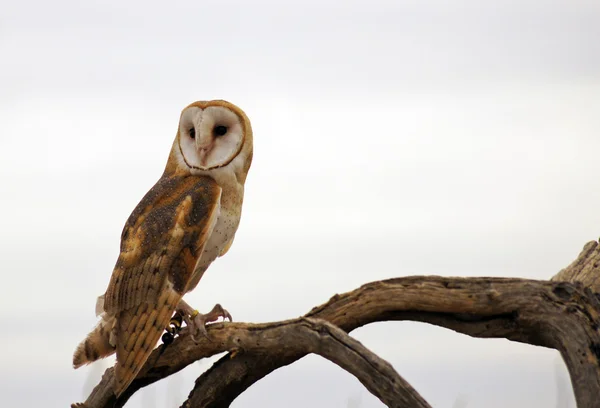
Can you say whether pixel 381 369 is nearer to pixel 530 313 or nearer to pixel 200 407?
pixel 530 313

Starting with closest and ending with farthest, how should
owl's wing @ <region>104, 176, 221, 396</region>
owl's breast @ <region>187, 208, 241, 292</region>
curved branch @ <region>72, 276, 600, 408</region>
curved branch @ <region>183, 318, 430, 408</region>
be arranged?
curved branch @ <region>183, 318, 430, 408</region> < curved branch @ <region>72, 276, 600, 408</region> < owl's wing @ <region>104, 176, 221, 396</region> < owl's breast @ <region>187, 208, 241, 292</region>

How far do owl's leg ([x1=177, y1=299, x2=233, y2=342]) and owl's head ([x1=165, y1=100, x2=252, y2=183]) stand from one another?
0.90 metres

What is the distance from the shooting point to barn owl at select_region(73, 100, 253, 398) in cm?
632

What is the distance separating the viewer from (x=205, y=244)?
256 inches

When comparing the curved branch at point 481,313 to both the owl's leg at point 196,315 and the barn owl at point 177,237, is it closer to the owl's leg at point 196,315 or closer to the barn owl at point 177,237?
the owl's leg at point 196,315

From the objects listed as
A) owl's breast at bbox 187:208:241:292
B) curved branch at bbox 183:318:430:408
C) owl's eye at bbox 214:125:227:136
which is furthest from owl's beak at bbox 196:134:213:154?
curved branch at bbox 183:318:430:408

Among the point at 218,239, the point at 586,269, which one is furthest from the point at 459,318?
the point at 218,239

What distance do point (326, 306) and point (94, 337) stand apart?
159cm

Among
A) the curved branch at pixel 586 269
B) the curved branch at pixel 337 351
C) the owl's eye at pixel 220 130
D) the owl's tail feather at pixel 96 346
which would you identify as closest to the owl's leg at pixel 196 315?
the curved branch at pixel 337 351

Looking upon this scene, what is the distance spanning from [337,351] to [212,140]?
177 centimetres

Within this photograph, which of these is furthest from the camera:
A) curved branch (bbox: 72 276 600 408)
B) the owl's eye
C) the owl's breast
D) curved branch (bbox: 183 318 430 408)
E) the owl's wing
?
the owl's eye

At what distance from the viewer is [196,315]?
6.53m

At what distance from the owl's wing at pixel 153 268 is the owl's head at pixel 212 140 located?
0.23m

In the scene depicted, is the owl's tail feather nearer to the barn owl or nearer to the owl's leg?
the barn owl
